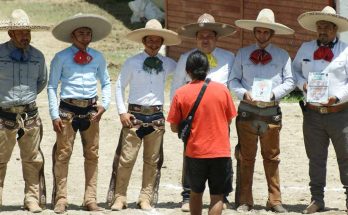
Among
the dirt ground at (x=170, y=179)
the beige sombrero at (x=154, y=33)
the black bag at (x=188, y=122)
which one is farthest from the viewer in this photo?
the dirt ground at (x=170, y=179)

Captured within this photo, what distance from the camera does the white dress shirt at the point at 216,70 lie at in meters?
10.3

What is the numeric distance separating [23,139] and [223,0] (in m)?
10.0

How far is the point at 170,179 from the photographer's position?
12188 mm

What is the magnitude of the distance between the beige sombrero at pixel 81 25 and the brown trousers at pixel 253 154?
164 cm

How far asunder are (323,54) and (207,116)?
1587mm

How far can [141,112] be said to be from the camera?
10391 millimetres

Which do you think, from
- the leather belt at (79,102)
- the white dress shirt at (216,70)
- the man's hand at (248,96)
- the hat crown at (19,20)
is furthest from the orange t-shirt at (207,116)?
the hat crown at (19,20)

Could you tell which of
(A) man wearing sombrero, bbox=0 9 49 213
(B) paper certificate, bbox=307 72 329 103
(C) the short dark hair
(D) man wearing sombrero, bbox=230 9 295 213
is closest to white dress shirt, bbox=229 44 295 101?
(D) man wearing sombrero, bbox=230 9 295 213

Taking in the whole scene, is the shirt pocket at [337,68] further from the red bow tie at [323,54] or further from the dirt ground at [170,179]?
the dirt ground at [170,179]

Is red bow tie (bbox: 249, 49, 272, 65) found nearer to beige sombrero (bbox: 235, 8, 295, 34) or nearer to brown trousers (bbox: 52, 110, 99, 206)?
beige sombrero (bbox: 235, 8, 295, 34)

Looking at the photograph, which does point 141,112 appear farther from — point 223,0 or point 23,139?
point 223,0

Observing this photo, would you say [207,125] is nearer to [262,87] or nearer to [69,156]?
[262,87]

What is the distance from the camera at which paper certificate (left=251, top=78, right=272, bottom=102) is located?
1019 centimetres

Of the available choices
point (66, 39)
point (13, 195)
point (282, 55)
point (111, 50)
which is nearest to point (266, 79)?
point (282, 55)
